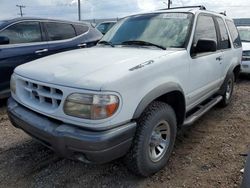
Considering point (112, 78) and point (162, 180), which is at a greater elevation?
point (112, 78)

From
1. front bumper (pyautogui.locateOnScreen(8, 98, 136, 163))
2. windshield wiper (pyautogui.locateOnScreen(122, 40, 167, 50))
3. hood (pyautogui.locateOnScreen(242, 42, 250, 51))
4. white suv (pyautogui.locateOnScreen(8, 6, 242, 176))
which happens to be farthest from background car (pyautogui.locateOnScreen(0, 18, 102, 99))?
hood (pyautogui.locateOnScreen(242, 42, 250, 51))

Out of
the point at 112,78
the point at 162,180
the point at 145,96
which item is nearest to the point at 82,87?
the point at 112,78

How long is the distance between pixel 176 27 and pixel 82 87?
1834mm

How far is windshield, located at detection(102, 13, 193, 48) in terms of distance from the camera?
3.51m

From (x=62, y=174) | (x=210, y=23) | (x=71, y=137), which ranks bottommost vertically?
(x=62, y=174)

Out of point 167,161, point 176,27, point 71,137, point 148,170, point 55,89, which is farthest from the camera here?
point 176,27

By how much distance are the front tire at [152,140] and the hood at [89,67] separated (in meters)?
0.53

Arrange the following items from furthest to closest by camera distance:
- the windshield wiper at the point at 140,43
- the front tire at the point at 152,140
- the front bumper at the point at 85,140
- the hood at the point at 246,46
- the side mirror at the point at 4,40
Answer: the hood at the point at 246,46 → the side mirror at the point at 4,40 → the windshield wiper at the point at 140,43 → the front tire at the point at 152,140 → the front bumper at the point at 85,140

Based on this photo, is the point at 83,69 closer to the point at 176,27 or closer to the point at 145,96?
the point at 145,96

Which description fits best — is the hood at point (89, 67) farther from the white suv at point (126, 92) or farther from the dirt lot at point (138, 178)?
the dirt lot at point (138, 178)

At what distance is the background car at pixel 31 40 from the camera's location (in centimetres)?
512

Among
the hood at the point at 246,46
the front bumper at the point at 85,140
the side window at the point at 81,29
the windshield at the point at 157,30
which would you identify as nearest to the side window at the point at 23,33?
the side window at the point at 81,29

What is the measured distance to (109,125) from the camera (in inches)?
93.4

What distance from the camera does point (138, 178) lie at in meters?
3.03
